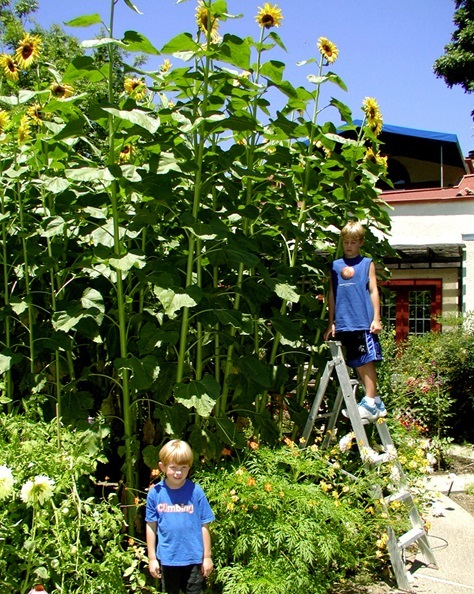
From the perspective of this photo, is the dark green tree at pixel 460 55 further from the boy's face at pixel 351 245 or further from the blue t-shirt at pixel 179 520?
the blue t-shirt at pixel 179 520

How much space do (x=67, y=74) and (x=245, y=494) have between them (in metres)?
2.11

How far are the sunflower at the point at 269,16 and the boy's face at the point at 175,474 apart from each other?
7.65 ft

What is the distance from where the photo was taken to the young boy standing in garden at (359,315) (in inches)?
152

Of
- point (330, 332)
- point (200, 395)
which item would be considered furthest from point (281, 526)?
point (330, 332)

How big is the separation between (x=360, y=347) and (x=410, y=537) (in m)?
1.07

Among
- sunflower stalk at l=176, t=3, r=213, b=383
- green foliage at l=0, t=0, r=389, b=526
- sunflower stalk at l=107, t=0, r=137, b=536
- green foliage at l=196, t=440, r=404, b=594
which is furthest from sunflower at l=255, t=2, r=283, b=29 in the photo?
green foliage at l=196, t=440, r=404, b=594

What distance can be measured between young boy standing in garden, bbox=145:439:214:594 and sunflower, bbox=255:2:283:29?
2253 mm

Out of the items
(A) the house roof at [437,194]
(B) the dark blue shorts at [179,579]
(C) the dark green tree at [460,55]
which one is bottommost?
(B) the dark blue shorts at [179,579]

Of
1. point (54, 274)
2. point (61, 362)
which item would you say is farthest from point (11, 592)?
point (54, 274)

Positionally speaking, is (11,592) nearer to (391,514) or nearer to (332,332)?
(391,514)

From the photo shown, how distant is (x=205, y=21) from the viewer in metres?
3.26

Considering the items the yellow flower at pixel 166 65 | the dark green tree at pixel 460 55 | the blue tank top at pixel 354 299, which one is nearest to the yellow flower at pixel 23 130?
the yellow flower at pixel 166 65

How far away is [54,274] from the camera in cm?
381

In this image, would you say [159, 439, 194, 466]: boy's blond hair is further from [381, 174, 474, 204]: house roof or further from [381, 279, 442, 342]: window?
[381, 174, 474, 204]: house roof
